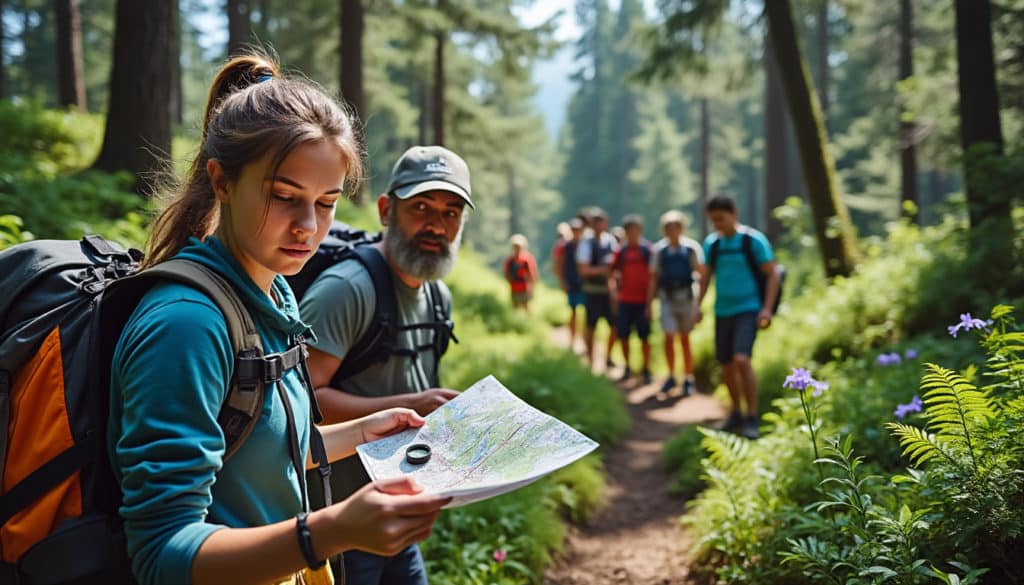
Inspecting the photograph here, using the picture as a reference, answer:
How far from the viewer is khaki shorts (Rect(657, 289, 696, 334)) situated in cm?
900

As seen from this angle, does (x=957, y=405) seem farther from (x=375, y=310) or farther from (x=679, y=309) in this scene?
(x=679, y=309)

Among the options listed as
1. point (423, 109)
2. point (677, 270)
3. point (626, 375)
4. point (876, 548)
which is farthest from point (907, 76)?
point (876, 548)

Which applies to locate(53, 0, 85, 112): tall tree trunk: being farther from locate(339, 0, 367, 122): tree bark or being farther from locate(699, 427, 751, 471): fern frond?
locate(699, 427, 751, 471): fern frond

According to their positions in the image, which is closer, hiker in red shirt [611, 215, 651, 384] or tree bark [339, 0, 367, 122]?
hiker in red shirt [611, 215, 651, 384]

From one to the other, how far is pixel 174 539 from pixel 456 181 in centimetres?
191

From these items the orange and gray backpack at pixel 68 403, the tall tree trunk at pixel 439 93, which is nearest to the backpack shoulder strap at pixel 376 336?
the orange and gray backpack at pixel 68 403

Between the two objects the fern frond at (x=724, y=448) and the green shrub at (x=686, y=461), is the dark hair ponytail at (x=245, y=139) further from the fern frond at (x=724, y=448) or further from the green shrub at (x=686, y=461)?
the green shrub at (x=686, y=461)

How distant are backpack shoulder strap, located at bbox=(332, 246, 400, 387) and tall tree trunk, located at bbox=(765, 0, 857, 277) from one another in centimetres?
884

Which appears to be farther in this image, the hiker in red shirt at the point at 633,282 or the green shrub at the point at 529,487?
the hiker in red shirt at the point at 633,282

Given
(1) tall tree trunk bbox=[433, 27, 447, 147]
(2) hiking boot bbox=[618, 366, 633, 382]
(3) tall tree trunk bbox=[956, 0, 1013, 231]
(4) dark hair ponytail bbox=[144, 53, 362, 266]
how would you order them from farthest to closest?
(1) tall tree trunk bbox=[433, 27, 447, 147], (2) hiking boot bbox=[618, 366, 633, 382], (3) tall tree trunk bbox=[956, 0, 1013, 231], (4) dark hair ponytail bbox=[144, 53, 362, 266]

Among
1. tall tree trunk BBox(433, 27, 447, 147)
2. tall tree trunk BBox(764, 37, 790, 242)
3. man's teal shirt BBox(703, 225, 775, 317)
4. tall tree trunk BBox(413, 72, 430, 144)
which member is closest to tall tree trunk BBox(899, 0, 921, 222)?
tall tree trunk BBox(764, 37, 790, 242)

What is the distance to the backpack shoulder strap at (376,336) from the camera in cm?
260

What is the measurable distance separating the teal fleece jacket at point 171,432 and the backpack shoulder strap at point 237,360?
25mm

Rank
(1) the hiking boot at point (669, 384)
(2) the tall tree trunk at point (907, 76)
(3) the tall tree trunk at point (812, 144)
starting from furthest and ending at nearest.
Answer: (2) the tall tree trunk at point (907, 76) < (3) the tall tree trunk at point (812, 144) < (1) the hiking boot at point (669, 384)
